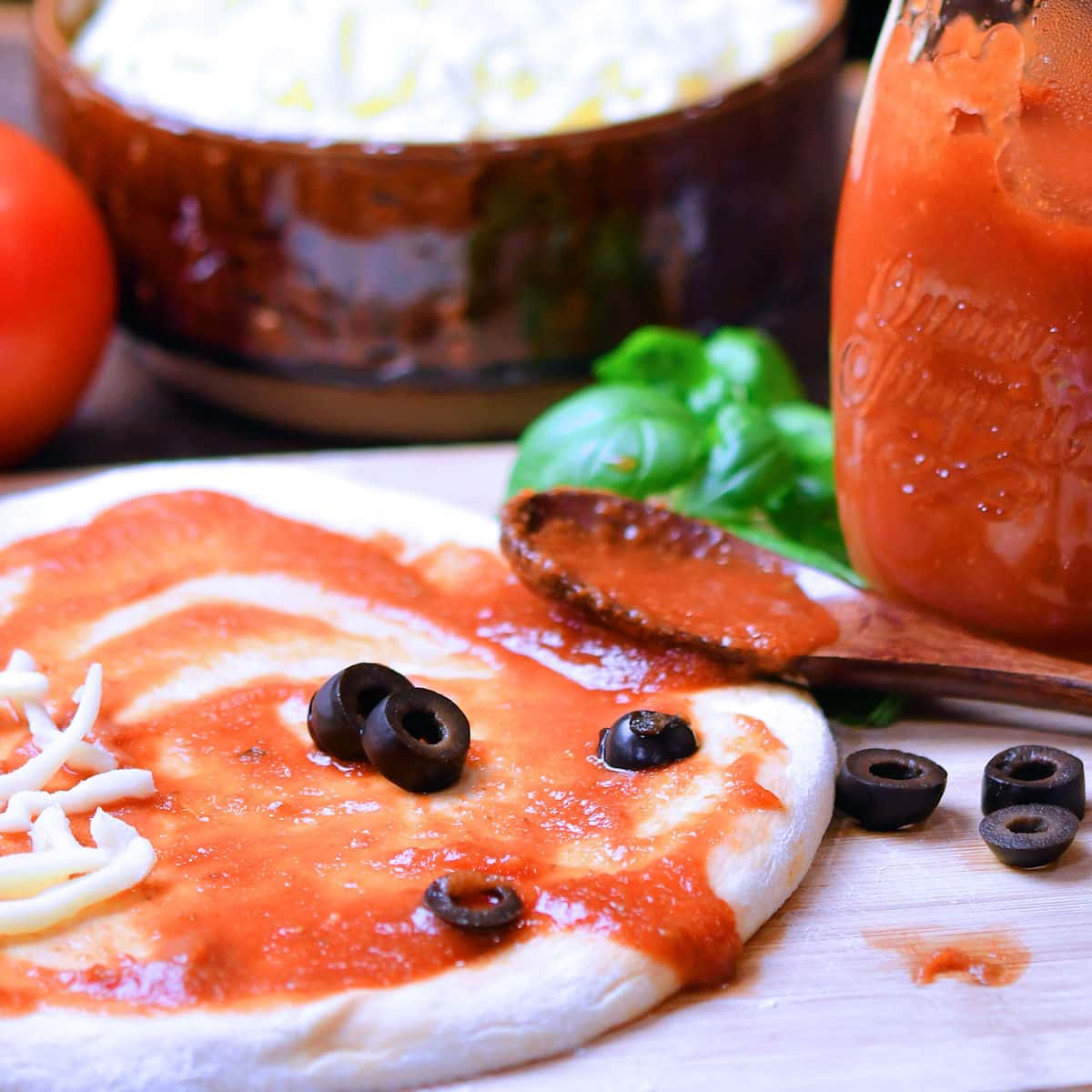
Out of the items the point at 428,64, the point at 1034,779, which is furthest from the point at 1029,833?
the point at 428,64

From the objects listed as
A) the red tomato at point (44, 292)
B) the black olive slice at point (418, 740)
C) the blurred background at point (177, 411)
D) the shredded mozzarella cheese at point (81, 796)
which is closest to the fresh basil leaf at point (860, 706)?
the black olive slice at point (418, 740)

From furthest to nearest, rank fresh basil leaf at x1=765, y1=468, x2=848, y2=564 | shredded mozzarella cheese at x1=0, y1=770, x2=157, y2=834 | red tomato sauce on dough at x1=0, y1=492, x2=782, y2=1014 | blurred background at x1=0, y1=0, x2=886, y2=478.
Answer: blurred background at x1=0, y1=0, x2=886, y2=478 < fresh basil leaf at x1=765, y1=468, x2=848, y2=564 < shredded mozzarella cheese at x1=0, y1=770, x2=157, y2=834 < red tomato sauce on dough at x1=0, y1=492, x2=782, y2=1014

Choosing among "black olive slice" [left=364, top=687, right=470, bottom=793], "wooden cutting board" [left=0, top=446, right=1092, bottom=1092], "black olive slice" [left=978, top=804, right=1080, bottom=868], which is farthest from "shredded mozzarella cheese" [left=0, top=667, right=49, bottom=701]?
"black olive slice" [left=978, top=804, right=1080, bottom=868]

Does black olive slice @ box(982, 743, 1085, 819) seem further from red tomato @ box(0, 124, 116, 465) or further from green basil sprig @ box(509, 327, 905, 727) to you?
red tomato @ box(0, 124, 116, 465)

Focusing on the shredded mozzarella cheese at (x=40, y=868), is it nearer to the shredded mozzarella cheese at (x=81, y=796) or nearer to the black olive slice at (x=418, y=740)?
the shredded mozzarella cheese at (x=81, y=796)

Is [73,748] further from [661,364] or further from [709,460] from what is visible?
[661,364]

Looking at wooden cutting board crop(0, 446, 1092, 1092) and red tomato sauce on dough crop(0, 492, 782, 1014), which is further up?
red tomato sauce on dough crop(0, 492, 782, 1014)

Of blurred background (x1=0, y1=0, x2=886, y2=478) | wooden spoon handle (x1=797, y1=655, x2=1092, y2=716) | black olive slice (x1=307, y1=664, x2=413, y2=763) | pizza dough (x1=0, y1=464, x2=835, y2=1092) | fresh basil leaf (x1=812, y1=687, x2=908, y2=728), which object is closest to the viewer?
pizza dough (x1=0, y1=464, x2=835, y2=1092)
